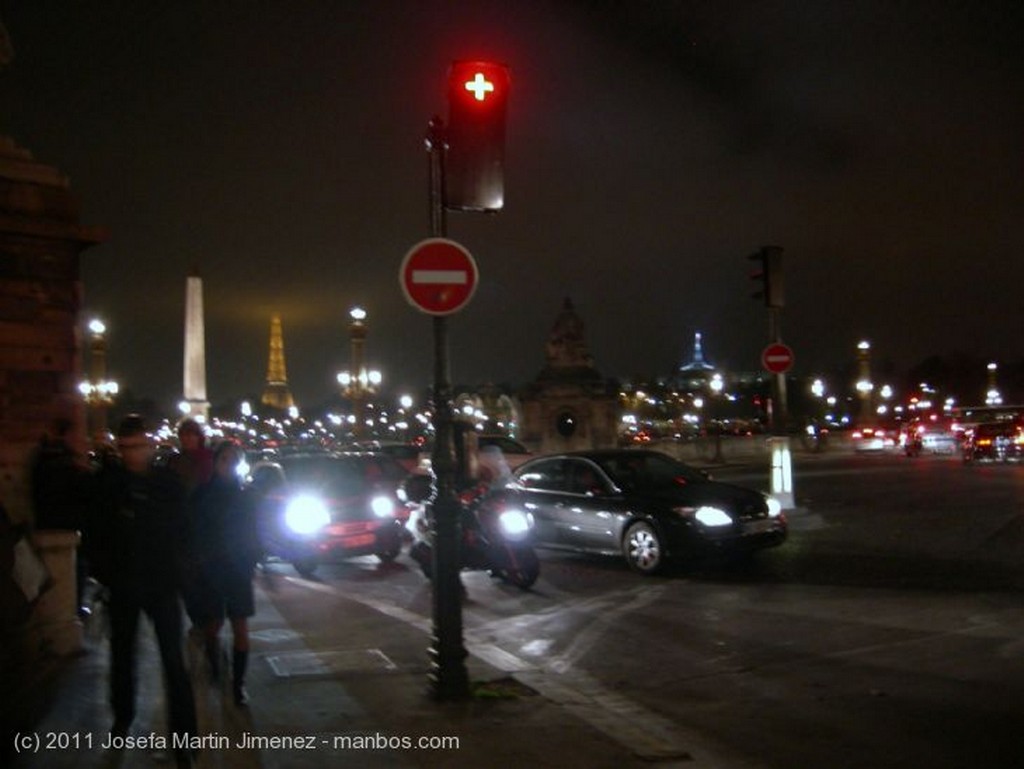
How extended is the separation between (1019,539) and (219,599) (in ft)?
38.3

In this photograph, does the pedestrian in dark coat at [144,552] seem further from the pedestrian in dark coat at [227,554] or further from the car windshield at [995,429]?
the car windshield at [995,429]

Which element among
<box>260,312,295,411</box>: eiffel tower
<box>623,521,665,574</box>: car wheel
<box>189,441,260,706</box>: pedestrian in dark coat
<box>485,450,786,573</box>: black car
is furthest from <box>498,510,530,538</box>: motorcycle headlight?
<box>260,312,295,411</box>: eiffel tower

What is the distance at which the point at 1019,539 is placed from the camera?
15.0 m

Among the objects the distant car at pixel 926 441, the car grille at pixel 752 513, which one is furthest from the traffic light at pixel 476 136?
the distant car at pixel 926 441

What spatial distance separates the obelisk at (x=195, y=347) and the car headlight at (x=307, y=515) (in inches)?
1198

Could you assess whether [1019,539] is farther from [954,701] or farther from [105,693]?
[105,693]

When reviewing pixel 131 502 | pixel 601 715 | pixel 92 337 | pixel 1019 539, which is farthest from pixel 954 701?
pixel 92 337

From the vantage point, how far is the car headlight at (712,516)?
13.0 m

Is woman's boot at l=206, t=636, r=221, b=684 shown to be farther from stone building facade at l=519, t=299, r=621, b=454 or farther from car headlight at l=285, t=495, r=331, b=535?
stone building facade at l=519, t=299, r=621, b=454

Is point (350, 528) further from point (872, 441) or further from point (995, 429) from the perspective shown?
point (872, 441)

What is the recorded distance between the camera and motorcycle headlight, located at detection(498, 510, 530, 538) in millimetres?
12578

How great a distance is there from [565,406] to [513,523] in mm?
29244

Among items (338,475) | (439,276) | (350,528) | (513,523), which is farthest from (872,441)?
(439,276)

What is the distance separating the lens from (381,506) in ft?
48.8
